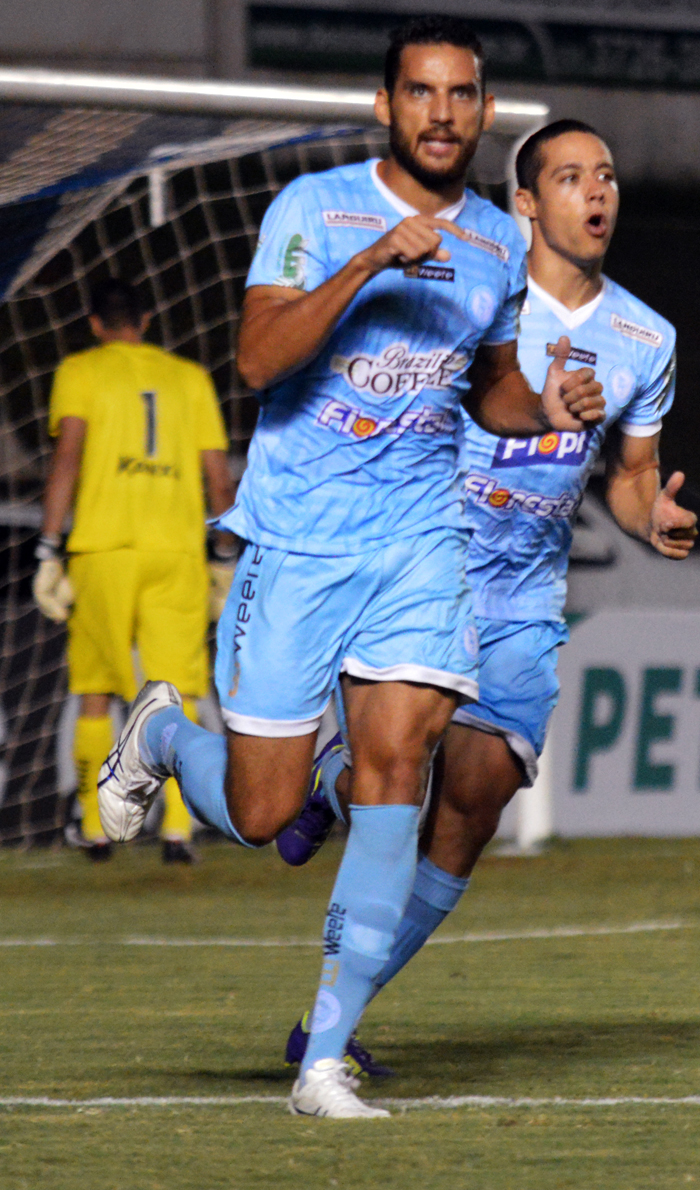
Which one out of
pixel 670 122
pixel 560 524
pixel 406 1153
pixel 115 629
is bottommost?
pixel 670 122

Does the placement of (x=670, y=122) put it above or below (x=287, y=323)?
below

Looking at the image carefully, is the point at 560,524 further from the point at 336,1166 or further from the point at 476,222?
the point at 336,1166

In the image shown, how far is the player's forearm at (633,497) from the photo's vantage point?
4168 mm

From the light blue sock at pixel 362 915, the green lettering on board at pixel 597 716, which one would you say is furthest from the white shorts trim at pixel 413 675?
the green lettering on board at pixel 597 716

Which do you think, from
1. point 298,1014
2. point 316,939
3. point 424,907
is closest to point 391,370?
point 424,907

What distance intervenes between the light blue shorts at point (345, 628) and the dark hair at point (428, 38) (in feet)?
2.71

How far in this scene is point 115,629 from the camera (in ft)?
24.2

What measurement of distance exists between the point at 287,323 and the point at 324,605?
0.51 meters

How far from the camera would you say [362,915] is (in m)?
3.41

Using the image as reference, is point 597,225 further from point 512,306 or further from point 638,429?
point 512,306

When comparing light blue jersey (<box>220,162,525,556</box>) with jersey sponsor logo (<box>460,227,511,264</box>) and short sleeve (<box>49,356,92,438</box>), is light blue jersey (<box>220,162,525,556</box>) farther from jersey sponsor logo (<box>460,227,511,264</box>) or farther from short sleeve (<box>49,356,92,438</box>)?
short sleeve (<box>49,356,92,438</box>)

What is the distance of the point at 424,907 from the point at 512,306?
47.8 inches

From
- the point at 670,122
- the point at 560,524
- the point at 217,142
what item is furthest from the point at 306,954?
the point at 670,122

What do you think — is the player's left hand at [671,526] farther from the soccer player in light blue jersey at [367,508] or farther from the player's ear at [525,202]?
the player's ear at [525,202]
